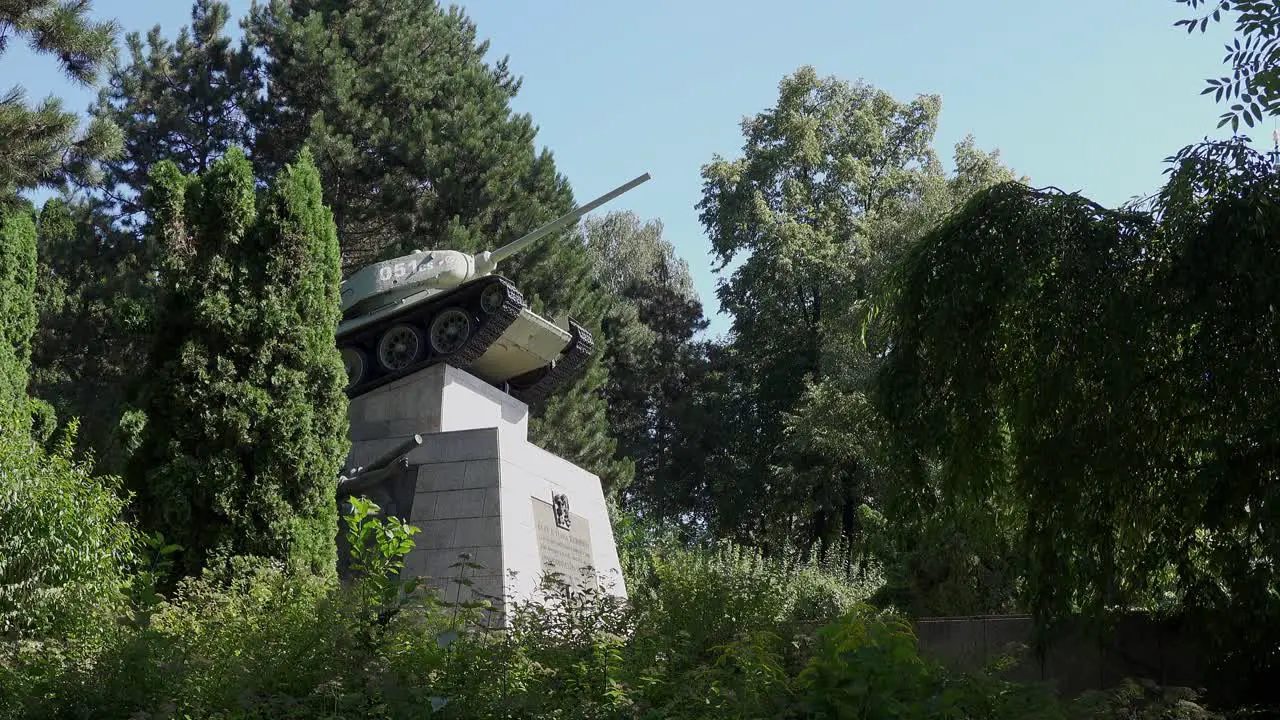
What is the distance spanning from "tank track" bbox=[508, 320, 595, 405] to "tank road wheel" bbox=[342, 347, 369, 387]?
2267 millimetres

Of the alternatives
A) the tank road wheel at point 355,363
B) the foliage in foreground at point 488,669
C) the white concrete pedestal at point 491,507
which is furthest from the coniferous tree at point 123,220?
the foliage in foreground at point 488,669

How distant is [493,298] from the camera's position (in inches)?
720

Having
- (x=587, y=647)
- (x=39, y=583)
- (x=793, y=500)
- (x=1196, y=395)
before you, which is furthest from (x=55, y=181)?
(x=793, y=500)

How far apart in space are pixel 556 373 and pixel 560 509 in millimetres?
5072

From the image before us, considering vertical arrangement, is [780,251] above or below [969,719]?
above

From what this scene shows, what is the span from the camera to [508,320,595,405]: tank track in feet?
65.3

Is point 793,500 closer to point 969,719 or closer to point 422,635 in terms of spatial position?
point 422,635

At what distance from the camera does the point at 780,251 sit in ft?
98.4

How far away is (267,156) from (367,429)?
443 inches

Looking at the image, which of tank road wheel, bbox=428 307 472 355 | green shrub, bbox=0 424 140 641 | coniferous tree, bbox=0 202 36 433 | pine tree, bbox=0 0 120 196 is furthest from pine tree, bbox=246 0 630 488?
green shrub, bbox=0 424 140 641

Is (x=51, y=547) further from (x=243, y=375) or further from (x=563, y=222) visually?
(x=563, y=222)

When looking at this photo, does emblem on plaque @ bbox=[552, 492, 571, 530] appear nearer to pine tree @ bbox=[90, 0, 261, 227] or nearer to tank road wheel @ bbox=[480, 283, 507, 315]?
tank road wheel @ bbox=[480, 283, 507, 315]

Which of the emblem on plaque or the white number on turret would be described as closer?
the emblem on plaque

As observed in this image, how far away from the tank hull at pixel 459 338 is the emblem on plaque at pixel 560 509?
3.42 meters
